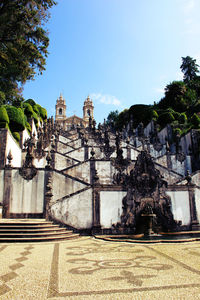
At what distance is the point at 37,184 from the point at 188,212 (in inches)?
381

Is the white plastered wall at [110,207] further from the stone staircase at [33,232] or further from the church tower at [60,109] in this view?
the church tower at [60,109]

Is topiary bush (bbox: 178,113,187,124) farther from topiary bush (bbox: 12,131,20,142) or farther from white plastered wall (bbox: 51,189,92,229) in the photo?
white plastered wall (bbox: 51,189,92,229)

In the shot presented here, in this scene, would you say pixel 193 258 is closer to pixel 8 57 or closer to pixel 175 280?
pixel 175 280

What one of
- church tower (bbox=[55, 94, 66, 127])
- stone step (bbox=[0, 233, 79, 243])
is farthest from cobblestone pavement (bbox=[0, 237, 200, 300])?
church tower (bbox=[55, 94, 66, 127])

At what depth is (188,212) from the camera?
40.9 feet

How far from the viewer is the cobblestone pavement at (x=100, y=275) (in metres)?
3.66

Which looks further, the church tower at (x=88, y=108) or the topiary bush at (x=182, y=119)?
the church tower at (x=88, y=108)

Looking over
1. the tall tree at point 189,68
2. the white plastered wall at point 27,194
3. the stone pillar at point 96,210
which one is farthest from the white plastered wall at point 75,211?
the tall tree at point 189,68

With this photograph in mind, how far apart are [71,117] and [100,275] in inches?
3543

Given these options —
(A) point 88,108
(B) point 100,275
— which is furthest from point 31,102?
(A) point 88,108

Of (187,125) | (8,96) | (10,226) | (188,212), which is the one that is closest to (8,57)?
(8,96)

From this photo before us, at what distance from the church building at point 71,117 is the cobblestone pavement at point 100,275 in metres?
84.8

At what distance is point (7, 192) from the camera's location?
15.0 meters

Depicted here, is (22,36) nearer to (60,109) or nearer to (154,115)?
(154,115)
